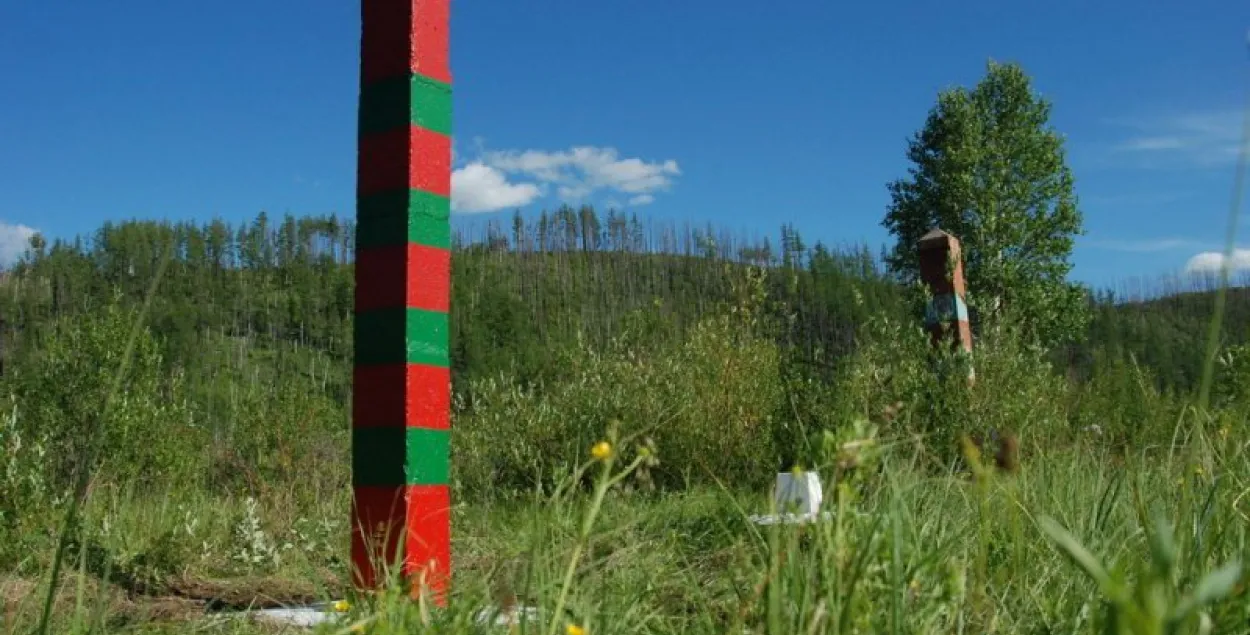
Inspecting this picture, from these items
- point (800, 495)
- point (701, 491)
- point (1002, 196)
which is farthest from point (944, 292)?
point (1002, 196)

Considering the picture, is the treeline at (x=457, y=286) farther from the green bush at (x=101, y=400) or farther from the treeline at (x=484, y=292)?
the green bush at (x=101, y=400)

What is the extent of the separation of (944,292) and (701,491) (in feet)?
8.33

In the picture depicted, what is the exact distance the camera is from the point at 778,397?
8906 mm

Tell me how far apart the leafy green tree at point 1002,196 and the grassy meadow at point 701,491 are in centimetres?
1112

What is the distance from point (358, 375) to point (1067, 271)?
2577 centimetres

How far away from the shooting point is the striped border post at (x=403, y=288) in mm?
2963

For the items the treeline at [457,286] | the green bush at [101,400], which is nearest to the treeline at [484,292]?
the treeline at [457,286]

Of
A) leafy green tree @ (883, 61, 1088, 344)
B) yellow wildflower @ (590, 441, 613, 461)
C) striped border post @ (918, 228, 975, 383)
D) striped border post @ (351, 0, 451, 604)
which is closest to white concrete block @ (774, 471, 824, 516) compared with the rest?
yellow wildflower @ (590, 441, 613, 461)

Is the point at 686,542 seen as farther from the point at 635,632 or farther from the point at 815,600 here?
the point at 815,600

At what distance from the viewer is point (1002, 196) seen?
26.5 meters

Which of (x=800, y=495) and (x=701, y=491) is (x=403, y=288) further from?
(x=701, y=491)

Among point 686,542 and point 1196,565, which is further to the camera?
point 686,542

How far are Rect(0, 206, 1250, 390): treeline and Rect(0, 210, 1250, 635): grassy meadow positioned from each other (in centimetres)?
3522

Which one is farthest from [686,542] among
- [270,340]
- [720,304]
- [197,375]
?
[270,340]
